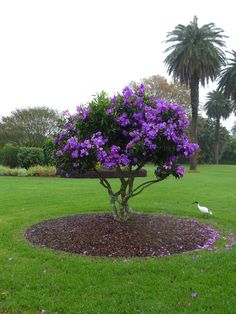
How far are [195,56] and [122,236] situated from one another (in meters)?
Answer: 25.7

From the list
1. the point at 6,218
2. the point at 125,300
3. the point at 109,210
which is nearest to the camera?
the point at 125,300

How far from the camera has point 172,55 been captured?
30938mm

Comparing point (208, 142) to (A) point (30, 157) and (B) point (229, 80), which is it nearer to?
→ (B) point (229, 80)

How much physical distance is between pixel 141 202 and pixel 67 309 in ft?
22.8

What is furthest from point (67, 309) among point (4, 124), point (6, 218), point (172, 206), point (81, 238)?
point (4, 124)

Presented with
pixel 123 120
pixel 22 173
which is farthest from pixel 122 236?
A: pixel 22 173

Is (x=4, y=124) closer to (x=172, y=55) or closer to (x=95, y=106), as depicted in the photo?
(x=172, y=55)

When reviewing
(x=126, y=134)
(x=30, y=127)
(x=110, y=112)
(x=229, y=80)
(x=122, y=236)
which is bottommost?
(x=122, y=236)

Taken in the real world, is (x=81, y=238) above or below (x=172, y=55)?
below

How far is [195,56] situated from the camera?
29.1m

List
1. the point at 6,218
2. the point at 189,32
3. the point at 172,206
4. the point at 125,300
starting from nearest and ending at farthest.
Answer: the point at 125,300
the point at 6,218
the point at 172,206
the point at 189,32

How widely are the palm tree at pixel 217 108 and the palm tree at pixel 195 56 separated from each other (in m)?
24.8

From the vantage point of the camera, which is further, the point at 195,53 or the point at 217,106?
the point at 217,106

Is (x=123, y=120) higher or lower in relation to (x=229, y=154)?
lower
